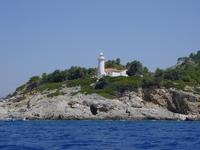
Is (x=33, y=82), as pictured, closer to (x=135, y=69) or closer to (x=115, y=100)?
(x=135, y=69)

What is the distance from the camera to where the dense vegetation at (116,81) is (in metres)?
127

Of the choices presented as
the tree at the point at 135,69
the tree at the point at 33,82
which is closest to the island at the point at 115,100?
the tree at the point at 135,69

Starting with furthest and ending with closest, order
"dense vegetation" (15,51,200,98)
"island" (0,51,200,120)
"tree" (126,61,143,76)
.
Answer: "tree" (126,61,143,76) < "dense vegetation" (15,51,200,98) < "island" (0,51,200,120)

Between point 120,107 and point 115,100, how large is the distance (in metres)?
3.83

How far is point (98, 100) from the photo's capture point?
122m

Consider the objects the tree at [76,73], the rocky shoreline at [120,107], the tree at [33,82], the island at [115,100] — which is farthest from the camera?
the tree at [33,82]

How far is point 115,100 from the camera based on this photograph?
403 feet

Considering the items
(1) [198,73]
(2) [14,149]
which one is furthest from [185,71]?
(2) [14,149]

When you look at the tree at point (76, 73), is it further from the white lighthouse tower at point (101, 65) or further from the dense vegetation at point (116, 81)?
the white lighthouse tower at point (101, 65)

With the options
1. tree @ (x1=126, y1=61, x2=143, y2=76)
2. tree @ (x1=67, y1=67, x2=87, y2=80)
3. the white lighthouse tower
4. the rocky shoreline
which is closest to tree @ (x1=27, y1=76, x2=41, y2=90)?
tree @ (x1=67, y1=67, x2=87, y2=80)

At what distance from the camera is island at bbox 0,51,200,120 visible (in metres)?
119

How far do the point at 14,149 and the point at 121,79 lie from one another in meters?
100

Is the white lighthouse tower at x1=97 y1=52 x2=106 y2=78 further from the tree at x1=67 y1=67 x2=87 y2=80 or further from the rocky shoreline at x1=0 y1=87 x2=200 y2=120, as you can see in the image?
the rocky shoreline at x1=0 y1=87 x2=200 y2=120

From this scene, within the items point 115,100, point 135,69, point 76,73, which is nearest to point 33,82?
point 76,73
